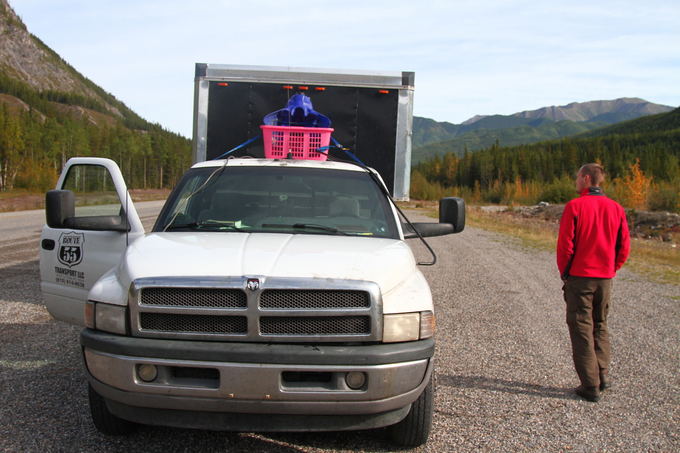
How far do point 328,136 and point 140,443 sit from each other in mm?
4382

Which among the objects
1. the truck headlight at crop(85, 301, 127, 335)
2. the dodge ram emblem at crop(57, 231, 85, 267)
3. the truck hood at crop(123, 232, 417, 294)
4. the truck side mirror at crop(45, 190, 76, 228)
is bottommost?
the truck headlight at crop(85, 301, 127, 335)

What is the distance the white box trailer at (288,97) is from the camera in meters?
8.34

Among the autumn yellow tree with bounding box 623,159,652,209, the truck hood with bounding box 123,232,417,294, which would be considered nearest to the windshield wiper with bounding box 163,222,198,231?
the truck hood with bounding box 123,232,417,294

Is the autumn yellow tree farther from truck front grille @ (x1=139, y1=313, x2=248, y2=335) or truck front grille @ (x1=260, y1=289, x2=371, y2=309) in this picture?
truck front grille @ (x1=139, y1=313, x2=248, y2=335)

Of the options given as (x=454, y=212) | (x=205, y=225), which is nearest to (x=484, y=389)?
(x=454, y=212)

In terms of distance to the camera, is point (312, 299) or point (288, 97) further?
point (288, 97)

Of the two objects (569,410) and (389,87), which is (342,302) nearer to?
(569,410)

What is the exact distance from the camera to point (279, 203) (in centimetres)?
472

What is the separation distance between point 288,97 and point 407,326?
554cm

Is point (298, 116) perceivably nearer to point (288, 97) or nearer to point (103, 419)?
point (288, 97)

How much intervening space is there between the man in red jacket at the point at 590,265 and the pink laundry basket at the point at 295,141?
2.96 meters

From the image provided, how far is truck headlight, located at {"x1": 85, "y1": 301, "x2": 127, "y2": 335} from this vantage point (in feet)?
10.9

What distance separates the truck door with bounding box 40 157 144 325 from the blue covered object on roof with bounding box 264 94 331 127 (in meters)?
2.80

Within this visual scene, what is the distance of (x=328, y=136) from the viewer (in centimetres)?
729
